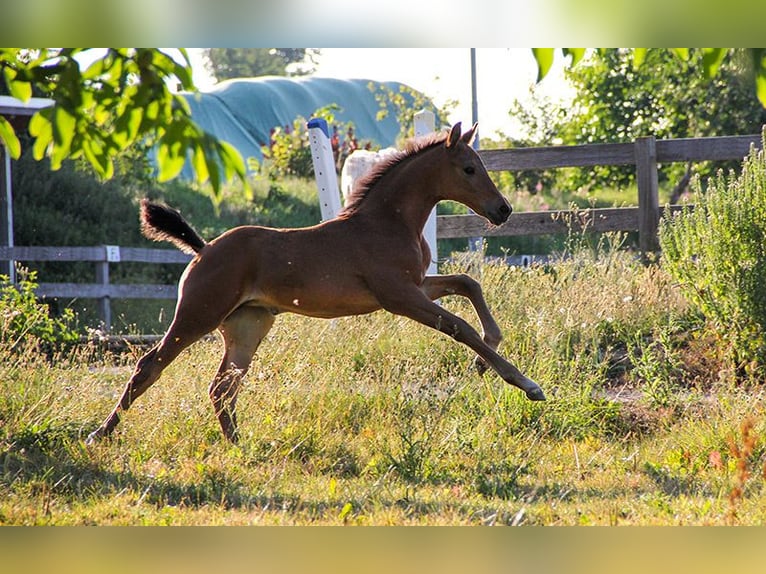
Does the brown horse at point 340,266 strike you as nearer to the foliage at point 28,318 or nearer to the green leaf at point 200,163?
the foliage at point 28,318

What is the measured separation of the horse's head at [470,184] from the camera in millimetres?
7254

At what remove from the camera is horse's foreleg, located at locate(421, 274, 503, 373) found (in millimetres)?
7191

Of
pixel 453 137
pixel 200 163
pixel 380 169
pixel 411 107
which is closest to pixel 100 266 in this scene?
pixel 380 169

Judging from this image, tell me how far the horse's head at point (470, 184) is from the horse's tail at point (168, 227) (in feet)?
5.71

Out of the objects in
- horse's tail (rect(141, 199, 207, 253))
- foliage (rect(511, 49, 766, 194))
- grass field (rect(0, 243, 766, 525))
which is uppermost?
foliage (rect(511, 49, 766, 194))

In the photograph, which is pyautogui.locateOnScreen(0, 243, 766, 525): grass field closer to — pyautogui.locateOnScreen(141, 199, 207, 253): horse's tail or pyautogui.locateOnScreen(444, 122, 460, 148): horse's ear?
pyautogui.locateOnScreen(141, 199, 207, 253): horse's tail

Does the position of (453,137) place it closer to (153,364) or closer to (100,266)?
(153,364)

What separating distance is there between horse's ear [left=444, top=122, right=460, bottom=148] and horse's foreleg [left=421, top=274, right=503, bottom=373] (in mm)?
885

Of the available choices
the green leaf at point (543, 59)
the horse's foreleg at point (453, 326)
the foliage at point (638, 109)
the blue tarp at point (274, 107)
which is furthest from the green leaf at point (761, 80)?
the blue tarp at point (274, 107)

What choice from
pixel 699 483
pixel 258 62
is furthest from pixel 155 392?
pixel 258 62

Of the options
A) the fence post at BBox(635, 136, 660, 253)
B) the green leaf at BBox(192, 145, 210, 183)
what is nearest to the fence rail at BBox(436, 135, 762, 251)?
the fence post at BBox(635, 136, 660, 253)

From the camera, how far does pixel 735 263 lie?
8906 millimetres
